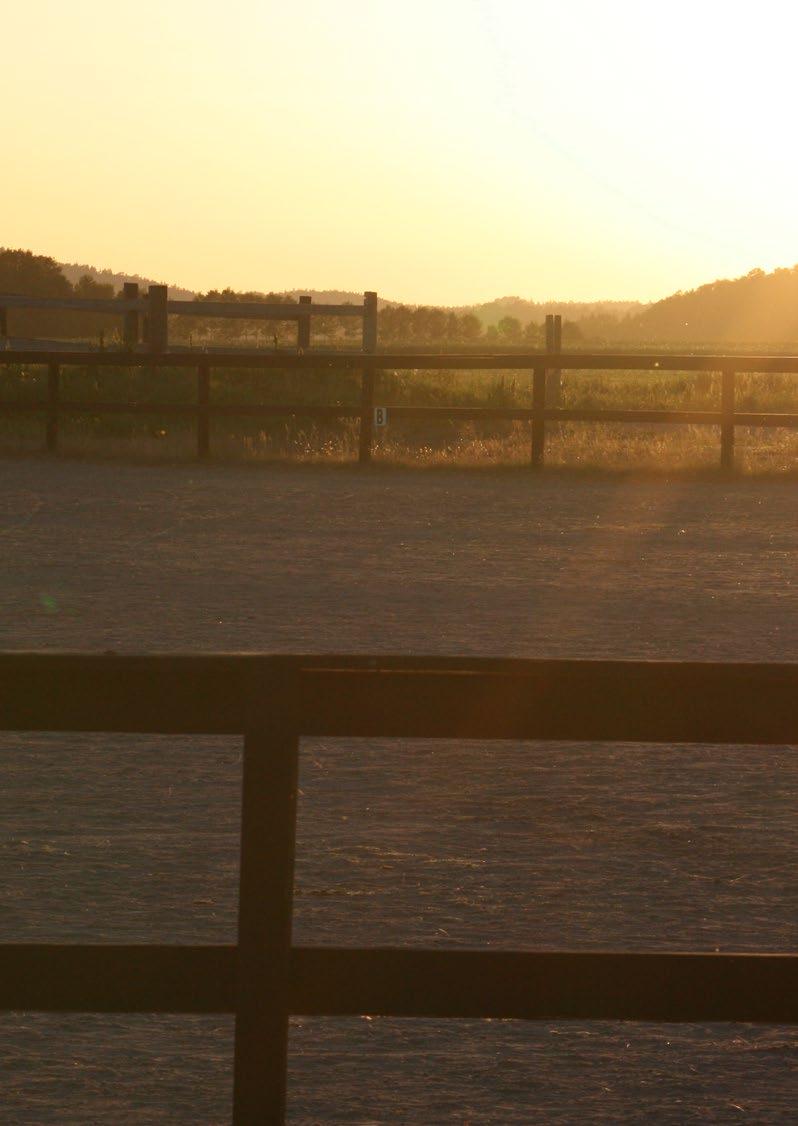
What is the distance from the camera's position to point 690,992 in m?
3.05

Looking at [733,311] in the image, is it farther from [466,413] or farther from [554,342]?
[466,413]

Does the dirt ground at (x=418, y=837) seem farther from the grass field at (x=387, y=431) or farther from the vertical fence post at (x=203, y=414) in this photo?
the grass field at (x=387, y=431)

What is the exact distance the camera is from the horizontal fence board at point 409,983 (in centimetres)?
304

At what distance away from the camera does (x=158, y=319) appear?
100 feet

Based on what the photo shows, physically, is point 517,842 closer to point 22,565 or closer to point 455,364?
point 22,565

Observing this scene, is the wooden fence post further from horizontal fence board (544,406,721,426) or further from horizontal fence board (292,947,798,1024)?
horizontal fence board (292,947,798,1024)

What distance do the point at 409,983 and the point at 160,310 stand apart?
28.1m

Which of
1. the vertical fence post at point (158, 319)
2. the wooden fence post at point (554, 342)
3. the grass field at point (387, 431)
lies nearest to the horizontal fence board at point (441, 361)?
the grass field at point (387, 431)

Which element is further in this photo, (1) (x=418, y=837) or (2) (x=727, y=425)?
(2) (x=727, y=425)

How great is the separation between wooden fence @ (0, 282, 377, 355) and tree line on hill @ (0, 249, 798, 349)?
0.84m

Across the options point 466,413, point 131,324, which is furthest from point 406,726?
point 131,324

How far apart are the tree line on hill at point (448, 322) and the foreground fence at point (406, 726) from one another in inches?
1215

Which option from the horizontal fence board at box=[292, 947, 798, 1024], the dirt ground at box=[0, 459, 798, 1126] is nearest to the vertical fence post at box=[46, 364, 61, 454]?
the dirt ground at box=[0, 459, 798, 1126]

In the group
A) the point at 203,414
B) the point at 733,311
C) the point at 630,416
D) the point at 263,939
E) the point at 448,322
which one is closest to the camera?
the point at 263,939
